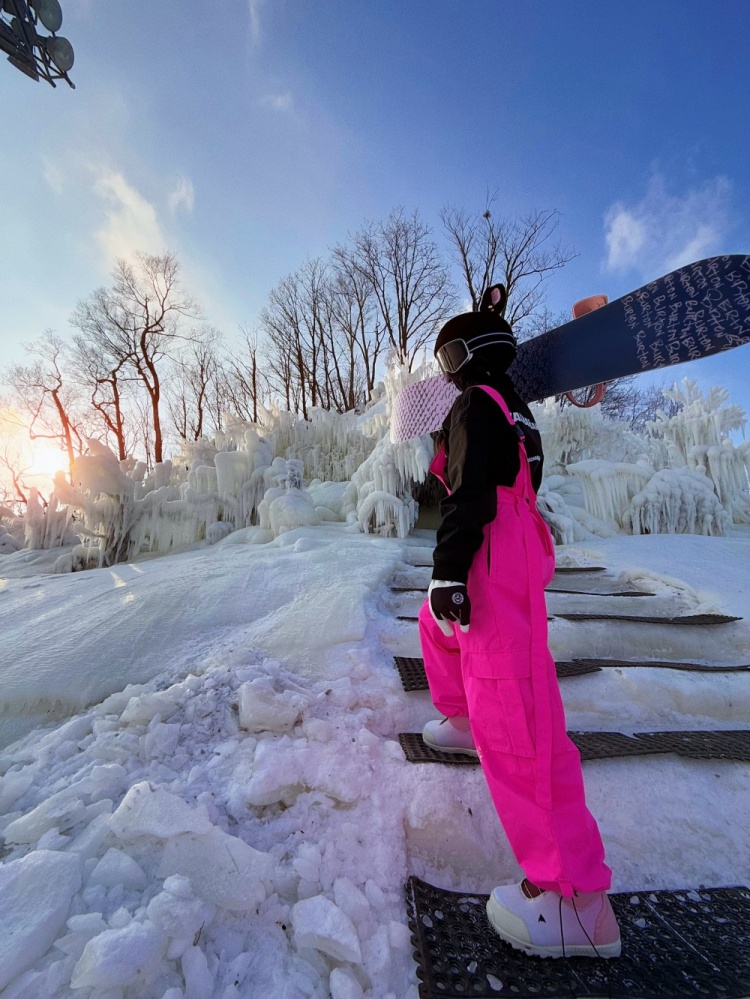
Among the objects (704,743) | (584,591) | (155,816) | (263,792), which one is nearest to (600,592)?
(584,591)

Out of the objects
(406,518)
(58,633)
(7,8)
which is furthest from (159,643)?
(7,8)

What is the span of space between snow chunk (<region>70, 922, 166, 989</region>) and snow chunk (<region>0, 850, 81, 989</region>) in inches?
5.3

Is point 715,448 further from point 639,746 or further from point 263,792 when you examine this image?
point 263,792

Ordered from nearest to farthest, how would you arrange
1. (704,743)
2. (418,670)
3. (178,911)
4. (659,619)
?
(178,911) < (704,743) < (418,670) < (659,619)

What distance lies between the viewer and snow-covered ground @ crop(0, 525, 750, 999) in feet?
3.41

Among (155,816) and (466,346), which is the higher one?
(466,346)

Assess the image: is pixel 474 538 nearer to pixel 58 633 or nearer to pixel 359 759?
pixel 359 759

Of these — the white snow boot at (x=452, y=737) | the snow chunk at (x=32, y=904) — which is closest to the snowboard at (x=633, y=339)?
the white snow boot at (x=452, y=737)

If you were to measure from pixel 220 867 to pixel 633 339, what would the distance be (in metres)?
2.85

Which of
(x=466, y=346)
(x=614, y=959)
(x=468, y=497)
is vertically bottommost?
(x=614, y=959)

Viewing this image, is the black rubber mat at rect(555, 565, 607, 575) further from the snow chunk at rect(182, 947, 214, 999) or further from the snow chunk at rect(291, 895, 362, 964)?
the snow chunk at rect(182, 947, 214, 999)

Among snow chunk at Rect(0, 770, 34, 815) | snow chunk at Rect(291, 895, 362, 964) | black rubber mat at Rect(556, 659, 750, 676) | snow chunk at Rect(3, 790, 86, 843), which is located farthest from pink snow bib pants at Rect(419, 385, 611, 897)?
snow chunk at Rect(0, 770, 34, 815)

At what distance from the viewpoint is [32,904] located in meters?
1.09

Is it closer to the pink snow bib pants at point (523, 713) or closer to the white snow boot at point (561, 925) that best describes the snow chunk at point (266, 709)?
the pink snow bib pants at point (523, 713)
